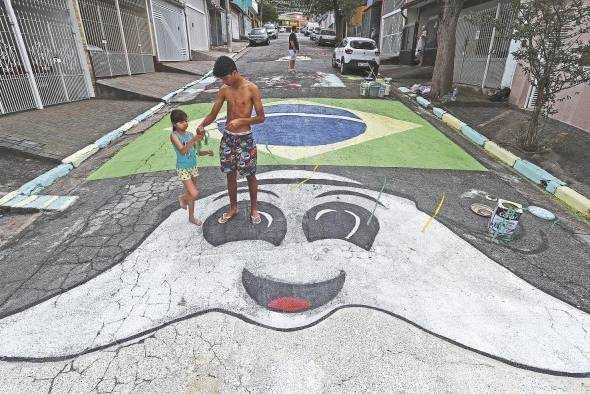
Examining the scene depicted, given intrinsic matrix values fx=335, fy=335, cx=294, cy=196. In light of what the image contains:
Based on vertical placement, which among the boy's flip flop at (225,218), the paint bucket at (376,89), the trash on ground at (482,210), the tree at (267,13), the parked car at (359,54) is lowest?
the trash on ground at (482,210)

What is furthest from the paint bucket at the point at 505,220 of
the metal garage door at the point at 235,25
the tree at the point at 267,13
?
the tree at the point at 267,13

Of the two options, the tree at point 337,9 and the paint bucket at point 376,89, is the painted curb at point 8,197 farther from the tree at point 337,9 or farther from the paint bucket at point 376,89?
the tree at point 337,9

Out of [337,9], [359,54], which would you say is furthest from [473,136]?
[337,9]

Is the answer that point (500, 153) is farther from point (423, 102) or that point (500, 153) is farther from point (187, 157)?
point (187, 157)

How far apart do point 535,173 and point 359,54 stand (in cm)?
1159

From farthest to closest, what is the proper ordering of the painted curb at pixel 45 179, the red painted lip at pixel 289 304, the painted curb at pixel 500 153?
the painted curb at pixel 500 153
the painted curb at pixel 45 179
the red painted lip at pixel 289 304

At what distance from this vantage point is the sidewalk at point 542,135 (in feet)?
19.7

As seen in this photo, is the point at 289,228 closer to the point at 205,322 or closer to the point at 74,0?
the point at 205,322

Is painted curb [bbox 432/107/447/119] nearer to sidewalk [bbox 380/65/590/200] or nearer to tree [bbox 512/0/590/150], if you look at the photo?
sidewalk [bbox 380/65/590/200]

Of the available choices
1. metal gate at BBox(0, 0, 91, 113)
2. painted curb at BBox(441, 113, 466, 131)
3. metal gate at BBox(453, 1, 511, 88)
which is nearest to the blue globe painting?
painted curb at BBox(441, 113, 466, 131)

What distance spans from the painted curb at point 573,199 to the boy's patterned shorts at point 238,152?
4808 millimetres

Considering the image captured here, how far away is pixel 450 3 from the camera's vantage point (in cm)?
1045

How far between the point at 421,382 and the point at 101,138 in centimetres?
786

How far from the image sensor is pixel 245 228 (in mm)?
4184
